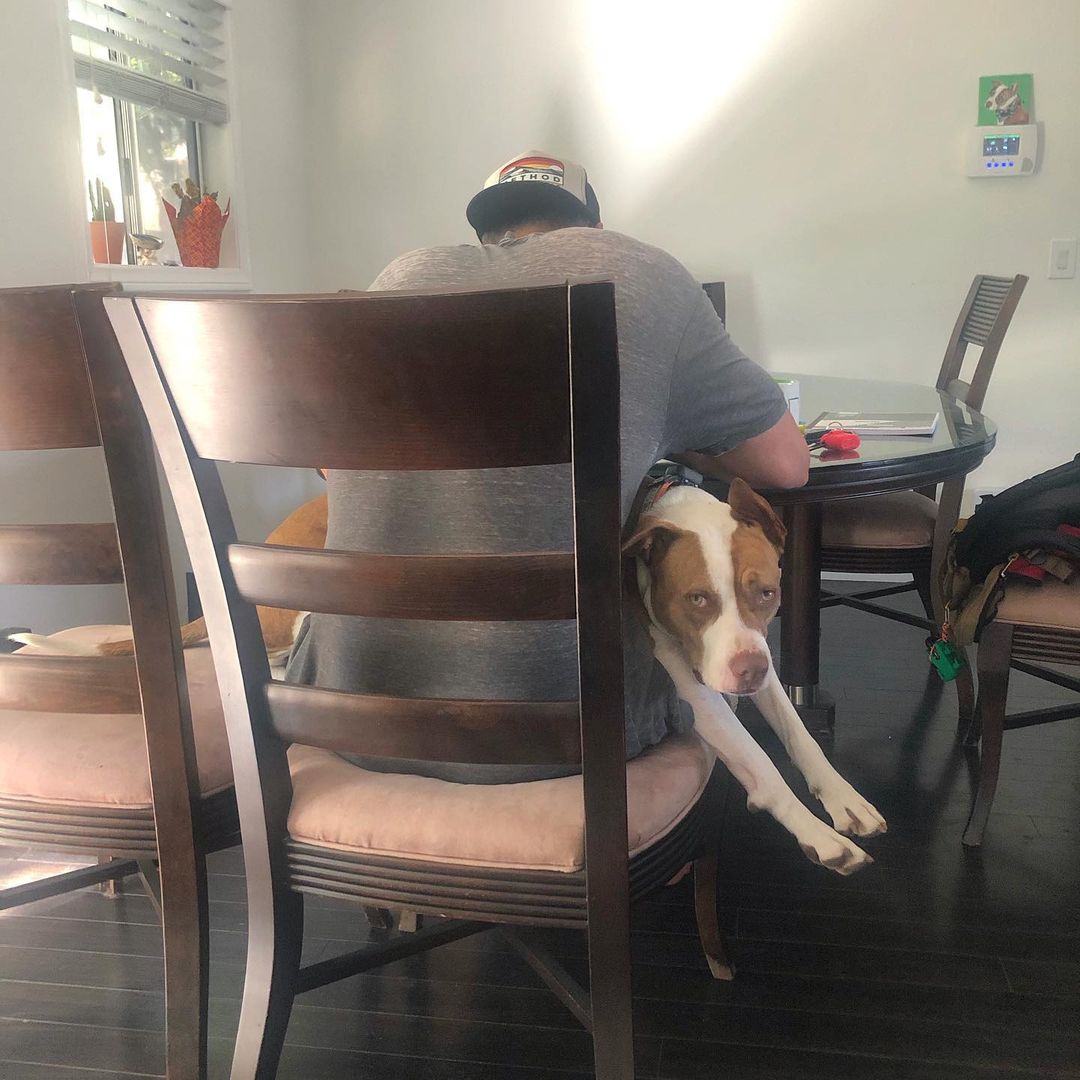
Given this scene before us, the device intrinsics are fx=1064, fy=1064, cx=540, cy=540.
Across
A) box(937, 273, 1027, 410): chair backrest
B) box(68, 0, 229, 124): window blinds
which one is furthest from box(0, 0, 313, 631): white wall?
box(937, 273, 1027, 410): chair backrest

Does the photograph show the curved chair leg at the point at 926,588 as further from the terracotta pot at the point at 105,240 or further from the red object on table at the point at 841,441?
the terracotta pot at the point at 105,240

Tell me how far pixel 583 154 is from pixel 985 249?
1.32 meters

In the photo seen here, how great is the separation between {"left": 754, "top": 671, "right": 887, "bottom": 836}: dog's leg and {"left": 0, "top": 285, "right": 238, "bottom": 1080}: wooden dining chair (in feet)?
2.10

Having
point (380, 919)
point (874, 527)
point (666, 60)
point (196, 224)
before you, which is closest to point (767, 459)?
point (380, 919)

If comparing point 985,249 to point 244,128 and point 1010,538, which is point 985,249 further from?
point 244,128

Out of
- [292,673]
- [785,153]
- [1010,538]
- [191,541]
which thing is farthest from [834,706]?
[785,153]

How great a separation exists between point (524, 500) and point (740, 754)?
43cm

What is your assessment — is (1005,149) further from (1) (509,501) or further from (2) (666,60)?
(1) (509,501)

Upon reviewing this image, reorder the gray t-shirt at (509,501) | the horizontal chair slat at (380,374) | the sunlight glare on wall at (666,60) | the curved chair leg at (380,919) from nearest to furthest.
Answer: the horizontal chair slat at (380,374) → the gray t-shirt at (509,501) → the curved chair leg at (380,919) → the sunlight glare on wall at (666,60)

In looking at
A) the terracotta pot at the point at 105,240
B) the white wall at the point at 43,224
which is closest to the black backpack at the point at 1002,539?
the white wall at the point at 43,224

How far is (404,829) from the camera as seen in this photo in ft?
3.24

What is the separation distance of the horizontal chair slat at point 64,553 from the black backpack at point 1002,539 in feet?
4.40

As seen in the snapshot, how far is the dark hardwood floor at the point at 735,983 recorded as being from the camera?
134 centimetres

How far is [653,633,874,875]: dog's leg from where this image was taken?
1190mm
